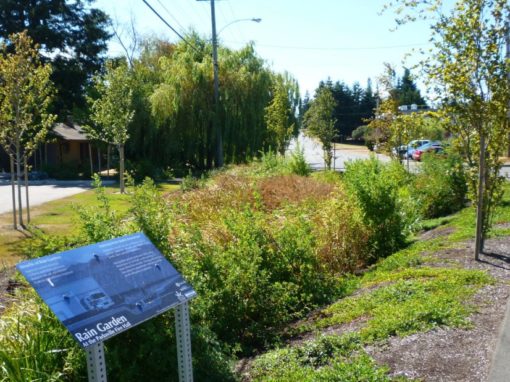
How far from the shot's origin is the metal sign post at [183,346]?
3.51 m

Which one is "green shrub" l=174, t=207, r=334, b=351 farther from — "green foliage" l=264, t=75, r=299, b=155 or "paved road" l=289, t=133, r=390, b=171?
"green foliage" l=264, t=75, r=299, b=155

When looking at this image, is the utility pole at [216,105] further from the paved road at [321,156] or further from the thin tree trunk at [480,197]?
the thin tree trunk at [480,197]

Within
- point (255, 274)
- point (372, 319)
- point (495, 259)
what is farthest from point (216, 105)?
point (372, 319)

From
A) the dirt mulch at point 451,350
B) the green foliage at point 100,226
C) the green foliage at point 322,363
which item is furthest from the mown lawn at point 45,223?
the dirt mulch at point 451,350

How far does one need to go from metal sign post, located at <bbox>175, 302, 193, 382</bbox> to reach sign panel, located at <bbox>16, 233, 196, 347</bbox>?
0.36ft

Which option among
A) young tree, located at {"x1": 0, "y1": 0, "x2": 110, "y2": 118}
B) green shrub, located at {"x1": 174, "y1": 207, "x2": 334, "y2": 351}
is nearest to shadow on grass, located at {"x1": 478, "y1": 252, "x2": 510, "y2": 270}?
green shrub, located at {"x1": 174, "y1": 207, "x2": 334, "y2": 351}

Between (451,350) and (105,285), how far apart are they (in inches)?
107

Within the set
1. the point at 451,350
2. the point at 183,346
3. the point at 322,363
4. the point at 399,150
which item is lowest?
the point at 322,363

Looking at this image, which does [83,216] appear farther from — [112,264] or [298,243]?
[298,243]

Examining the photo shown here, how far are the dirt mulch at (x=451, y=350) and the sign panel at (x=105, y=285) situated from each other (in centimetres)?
172

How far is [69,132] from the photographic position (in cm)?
3591

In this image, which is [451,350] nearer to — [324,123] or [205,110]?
[324,123]

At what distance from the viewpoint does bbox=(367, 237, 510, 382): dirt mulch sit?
3.86 meters

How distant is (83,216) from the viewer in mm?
4785
